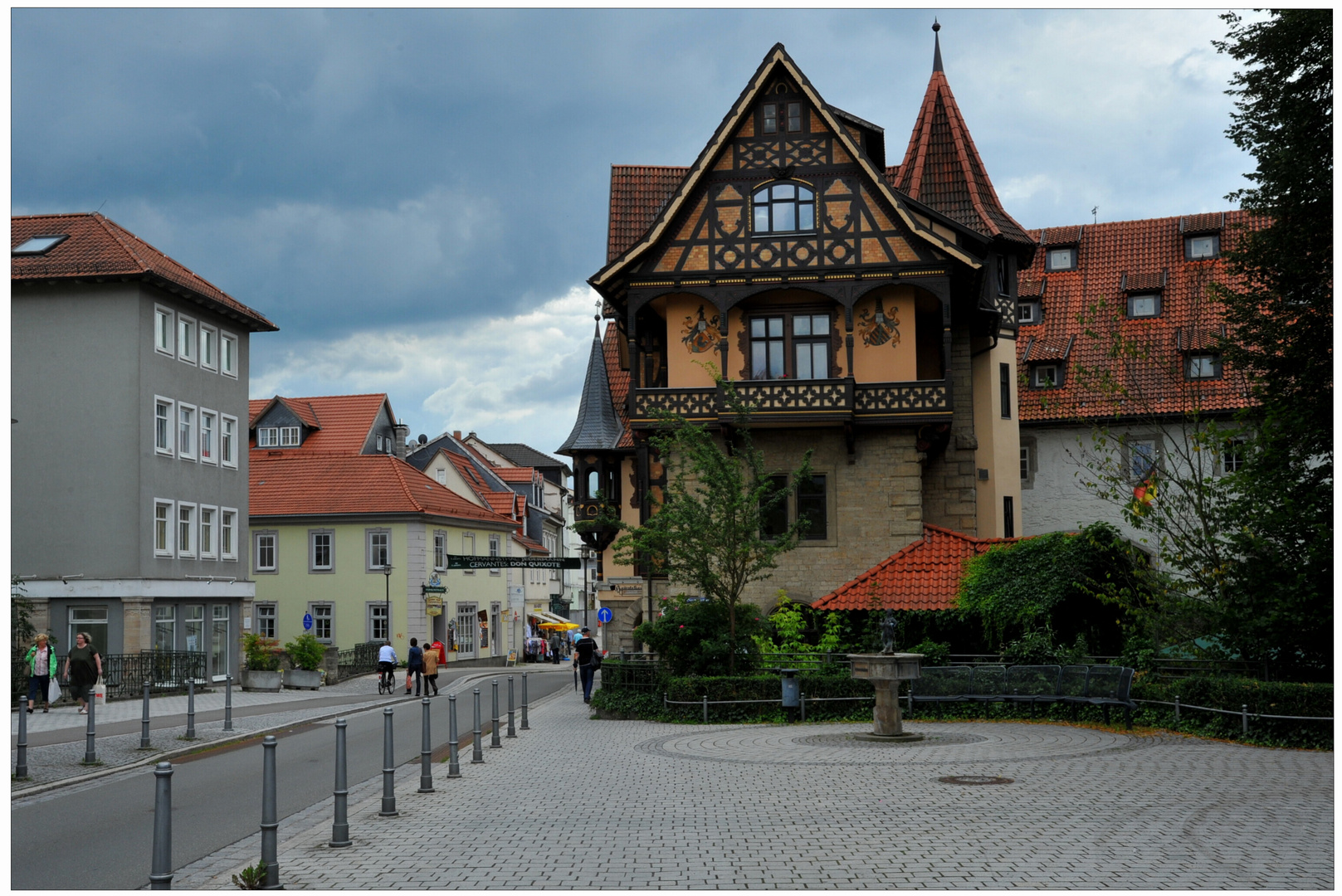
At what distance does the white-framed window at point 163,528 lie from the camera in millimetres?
38438

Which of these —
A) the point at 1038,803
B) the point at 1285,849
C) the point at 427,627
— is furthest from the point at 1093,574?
the point at 427,627

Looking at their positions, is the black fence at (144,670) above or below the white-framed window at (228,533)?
below

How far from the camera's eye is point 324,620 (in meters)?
55.8

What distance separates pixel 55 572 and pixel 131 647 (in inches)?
122

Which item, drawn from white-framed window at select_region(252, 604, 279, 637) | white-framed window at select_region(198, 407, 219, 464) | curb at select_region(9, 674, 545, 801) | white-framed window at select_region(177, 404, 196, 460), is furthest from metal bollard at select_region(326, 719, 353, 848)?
white-framed window at select_region(252, 604, 279, 637)

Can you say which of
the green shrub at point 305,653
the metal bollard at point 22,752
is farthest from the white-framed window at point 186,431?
the metal bollard at point 22,752

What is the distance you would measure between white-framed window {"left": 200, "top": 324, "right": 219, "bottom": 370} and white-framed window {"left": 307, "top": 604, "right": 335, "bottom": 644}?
16.3 meters

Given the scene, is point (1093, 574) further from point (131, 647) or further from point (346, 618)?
point (346, 618)

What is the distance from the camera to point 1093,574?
26.6 metres

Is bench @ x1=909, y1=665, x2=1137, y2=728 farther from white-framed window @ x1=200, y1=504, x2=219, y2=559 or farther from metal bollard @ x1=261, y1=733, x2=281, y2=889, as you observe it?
white-framed window @ x1=200, y1=504, x2=219, y2=559

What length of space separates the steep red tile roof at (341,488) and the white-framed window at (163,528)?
16.1m

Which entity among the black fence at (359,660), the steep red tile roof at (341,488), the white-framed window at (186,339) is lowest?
the black fence at (359,660)

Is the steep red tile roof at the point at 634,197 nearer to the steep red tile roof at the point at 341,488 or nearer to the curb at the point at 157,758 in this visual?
the curb at the point at 157,758

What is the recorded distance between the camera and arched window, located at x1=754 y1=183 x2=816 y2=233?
107ft
